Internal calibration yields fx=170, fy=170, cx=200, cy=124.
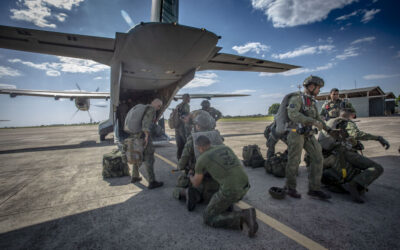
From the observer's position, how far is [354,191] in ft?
9.05

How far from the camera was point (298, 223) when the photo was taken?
2.21 metres

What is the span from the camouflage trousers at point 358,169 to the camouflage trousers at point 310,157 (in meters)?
0.43

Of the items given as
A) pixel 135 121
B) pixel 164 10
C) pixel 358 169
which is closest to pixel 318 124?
pixel 358 169

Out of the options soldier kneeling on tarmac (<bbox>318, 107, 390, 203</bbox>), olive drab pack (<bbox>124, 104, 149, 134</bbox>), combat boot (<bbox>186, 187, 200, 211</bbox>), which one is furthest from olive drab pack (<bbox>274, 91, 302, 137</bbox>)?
olive drab pack (<bbox>124, 104, 149, 134</bbox>)

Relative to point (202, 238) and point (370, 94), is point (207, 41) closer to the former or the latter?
point (202, 238)

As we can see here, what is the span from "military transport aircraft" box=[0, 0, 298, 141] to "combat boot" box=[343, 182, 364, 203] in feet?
14.0

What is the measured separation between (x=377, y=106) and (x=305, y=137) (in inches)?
1705

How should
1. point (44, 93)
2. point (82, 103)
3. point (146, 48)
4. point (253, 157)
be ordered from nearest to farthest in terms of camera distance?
point (146, 48)
point (253, 157)
point (82, 103)
point (44, 93)

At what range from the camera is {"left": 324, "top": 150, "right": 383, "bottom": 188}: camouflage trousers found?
2717 mm

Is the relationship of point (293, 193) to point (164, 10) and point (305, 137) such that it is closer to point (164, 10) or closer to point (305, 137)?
point (305, 137)

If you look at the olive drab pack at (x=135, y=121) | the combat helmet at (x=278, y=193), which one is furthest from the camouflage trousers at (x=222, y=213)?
the olive drab pack at (x=135, y=121)

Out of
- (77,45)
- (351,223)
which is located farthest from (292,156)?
(77,45)

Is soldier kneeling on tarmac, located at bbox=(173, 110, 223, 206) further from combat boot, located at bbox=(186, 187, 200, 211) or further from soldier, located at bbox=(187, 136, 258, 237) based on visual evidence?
soldier, located at bbox=(187, 136, 258, 237)

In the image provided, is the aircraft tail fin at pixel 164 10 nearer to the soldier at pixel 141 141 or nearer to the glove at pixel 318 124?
the soldier at pixel 141 141
